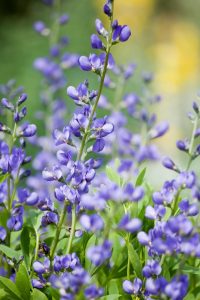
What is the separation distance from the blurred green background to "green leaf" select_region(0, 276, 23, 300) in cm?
549

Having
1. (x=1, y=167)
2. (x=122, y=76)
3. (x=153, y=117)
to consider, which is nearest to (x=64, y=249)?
(x=1, y=167)

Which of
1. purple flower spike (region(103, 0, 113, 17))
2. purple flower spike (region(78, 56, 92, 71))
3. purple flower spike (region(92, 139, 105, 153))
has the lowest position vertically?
purple flower spike (region(92, 139, 105, 153))

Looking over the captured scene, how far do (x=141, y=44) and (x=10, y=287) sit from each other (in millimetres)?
8734

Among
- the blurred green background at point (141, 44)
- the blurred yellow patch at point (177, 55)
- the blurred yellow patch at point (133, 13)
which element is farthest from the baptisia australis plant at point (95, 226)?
the blurred yellow patch at point (133, 13)

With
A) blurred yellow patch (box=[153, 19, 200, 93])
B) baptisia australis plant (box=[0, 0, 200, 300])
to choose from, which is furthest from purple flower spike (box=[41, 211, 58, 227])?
blurred yellow patch (box=[153, 19, 200, 93])

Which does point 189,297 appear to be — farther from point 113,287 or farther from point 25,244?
point 25,244

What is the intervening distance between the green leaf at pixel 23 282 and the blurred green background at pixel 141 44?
217 inches

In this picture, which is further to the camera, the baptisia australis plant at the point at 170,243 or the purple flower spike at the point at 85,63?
the purple flower spike at the point at 85,63

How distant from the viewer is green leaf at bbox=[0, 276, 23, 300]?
5.04 ft

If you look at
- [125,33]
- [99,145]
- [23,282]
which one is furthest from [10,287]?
[125,33]

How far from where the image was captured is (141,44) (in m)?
10.0

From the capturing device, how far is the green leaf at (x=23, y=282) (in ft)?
5.09

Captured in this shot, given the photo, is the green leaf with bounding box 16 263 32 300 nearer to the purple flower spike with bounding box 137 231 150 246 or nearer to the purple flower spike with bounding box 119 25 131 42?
the purple flower spike with bounding box 137 231 150 246

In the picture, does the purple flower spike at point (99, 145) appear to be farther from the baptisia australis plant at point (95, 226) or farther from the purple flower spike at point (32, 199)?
the purple flower spike at point (32, 199)
